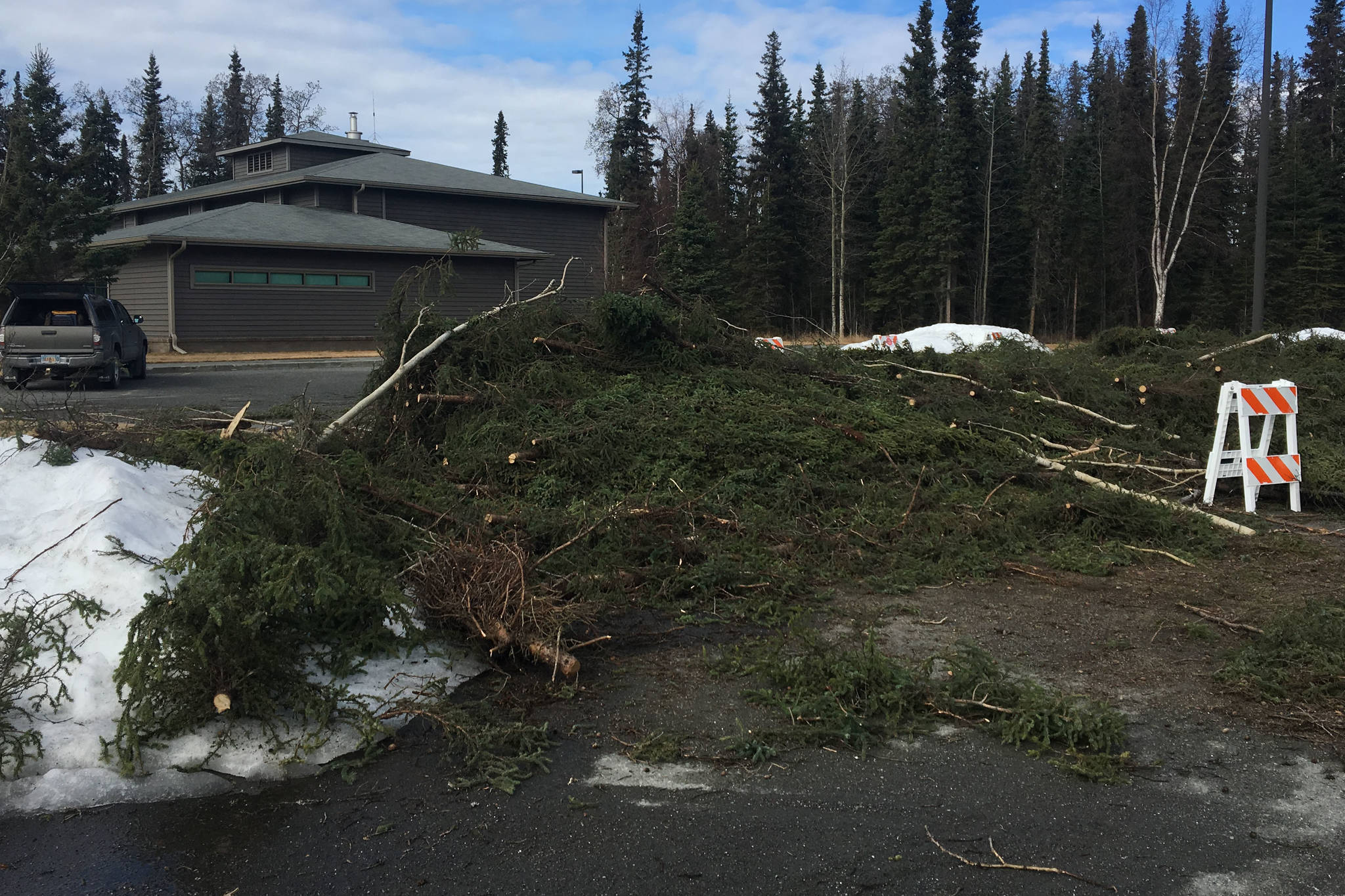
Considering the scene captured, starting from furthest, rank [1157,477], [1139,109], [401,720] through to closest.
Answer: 1. [1139,109]
2. [1157,477]
3. [401,720]

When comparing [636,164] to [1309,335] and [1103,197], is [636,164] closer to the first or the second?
[1103,197]

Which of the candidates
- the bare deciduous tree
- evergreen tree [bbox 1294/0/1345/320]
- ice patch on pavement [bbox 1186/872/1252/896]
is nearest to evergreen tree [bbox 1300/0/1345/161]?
evergreen tree [bbox 1294/0/1345/320]

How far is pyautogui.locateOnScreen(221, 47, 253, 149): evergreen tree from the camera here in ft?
245

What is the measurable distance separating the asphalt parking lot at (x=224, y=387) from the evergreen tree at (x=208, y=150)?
165 feet

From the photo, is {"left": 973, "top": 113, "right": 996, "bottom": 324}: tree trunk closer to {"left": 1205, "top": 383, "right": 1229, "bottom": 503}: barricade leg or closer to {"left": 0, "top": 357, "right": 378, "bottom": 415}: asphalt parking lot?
{"left": 0, "top": 357, "right": 378, "bottom": 415}: asphalt parking lot

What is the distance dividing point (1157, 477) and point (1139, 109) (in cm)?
4448

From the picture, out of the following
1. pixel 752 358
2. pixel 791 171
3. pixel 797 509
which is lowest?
pixel 797 509

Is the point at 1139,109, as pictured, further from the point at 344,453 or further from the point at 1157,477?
the point at 344,453

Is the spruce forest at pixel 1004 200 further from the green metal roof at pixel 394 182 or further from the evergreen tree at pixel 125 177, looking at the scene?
the evergreen tree at pixel 125 177

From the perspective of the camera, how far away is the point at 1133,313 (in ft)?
168

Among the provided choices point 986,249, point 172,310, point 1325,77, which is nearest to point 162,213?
point 172,310

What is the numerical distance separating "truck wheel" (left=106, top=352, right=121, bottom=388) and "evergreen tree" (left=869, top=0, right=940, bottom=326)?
36992 millimetres

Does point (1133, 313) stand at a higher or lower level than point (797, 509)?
higher

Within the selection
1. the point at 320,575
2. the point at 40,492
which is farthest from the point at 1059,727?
the point at 40,492
